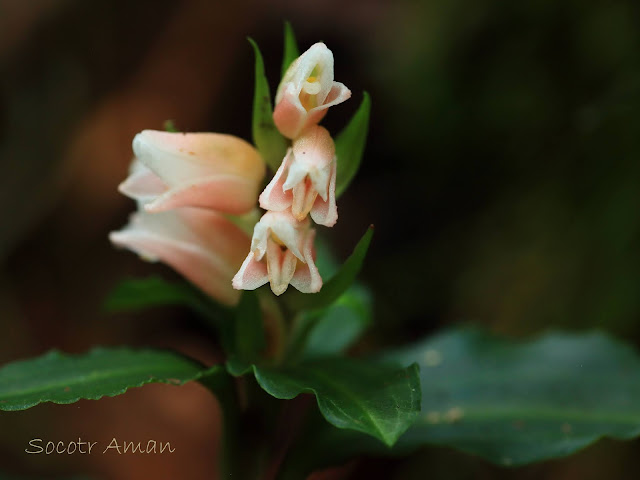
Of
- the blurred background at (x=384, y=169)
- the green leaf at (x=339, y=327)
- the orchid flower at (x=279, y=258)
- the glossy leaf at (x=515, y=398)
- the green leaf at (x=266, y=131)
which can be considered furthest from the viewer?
the blurred background at (x=384, y=169)

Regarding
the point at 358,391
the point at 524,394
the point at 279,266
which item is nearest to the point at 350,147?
the point at 279,266

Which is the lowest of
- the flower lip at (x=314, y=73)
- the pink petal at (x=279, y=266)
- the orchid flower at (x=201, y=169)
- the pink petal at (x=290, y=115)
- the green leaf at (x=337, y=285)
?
the green leaf at (x=337, y=285)

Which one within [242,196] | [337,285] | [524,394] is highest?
[242,196]

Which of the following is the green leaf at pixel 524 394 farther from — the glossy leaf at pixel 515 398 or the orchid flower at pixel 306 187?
the orchid flower at pixel 306 187


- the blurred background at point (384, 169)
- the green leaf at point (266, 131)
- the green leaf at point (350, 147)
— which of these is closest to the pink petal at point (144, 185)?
the green leaf at point (266, 131)

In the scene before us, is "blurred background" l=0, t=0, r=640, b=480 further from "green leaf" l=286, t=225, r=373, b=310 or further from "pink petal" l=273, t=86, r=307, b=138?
"pink petal" l=273, t=86, r=307, b=138

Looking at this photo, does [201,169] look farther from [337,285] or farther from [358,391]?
[358,391]

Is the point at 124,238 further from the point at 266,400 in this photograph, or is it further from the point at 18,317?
the point at 18,317
